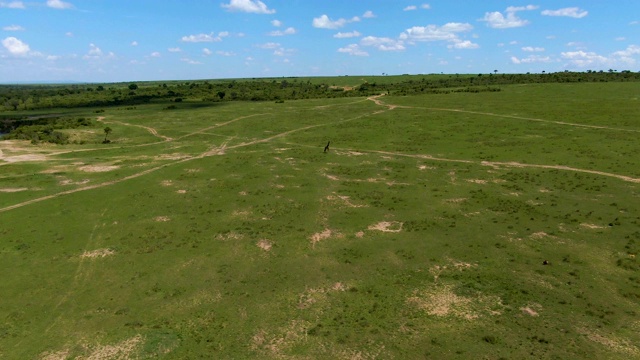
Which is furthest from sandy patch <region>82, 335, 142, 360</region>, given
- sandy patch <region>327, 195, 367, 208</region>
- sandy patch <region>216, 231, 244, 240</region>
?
sandy patch <region>327, 195, 367, 208</region>

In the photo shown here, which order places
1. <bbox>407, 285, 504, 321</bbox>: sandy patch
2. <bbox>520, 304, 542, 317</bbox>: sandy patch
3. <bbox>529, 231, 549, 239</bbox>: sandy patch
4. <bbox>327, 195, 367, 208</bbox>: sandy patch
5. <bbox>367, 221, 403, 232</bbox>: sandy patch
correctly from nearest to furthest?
<bbox>520, 304, 542, 317</bbox>: sandy patch < <bbox>407, 285, 504, 321</bbox>: sandy patch < <bbox>529, 231, 549, 239</bbox>: sandy patch < <bbox>367, 221, 403, 232</bbox>: sandy patch < <bbox>327, 195, 367, 208</bbox>: sandy patch

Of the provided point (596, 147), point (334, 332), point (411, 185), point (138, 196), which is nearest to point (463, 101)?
point (596, 147)

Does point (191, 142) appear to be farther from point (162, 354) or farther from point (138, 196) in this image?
point (162, 354)

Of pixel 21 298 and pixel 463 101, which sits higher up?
pixel 463 101

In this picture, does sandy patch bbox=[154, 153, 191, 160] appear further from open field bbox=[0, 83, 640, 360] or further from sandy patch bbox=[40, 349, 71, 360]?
sandy patch bbox=[40, 349, 71, 360]

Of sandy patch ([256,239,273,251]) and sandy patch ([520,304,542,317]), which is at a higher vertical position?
sandy patch ([256,239,273,251])

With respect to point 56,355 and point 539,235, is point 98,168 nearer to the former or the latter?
point 56,355
